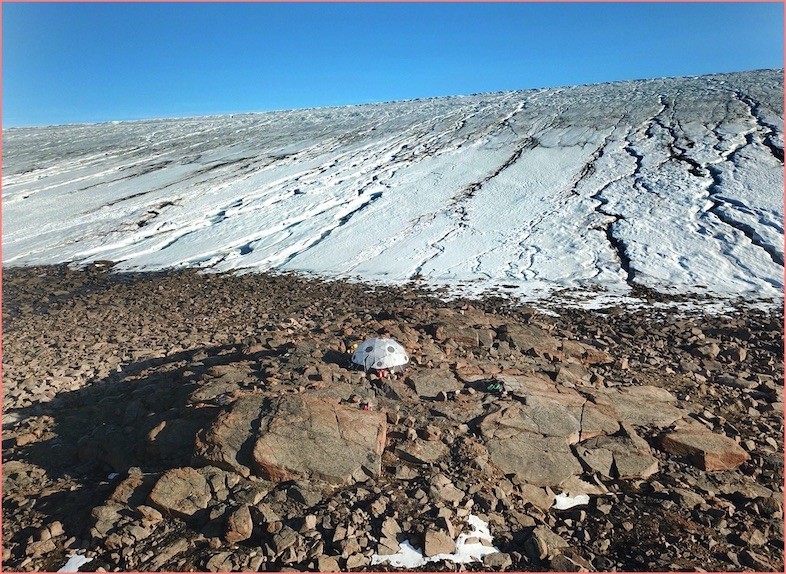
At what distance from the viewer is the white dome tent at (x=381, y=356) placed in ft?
16.9

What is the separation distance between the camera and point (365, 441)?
13.4ft

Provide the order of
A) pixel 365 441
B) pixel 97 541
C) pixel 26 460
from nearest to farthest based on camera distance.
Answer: pixel 97 541, pixel 365 441, pixel 26 460

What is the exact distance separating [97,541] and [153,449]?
951 millimetres

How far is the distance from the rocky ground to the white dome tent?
169 mm

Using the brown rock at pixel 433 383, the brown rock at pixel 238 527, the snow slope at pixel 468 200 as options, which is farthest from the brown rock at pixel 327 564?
the snow slope at pixel 468 200

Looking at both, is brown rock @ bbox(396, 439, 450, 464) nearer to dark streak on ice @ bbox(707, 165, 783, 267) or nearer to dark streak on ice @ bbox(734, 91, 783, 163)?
dark streak on ice @ bbox(707, 165, 783, 267)

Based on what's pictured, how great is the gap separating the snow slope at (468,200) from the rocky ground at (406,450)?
3.70 meters

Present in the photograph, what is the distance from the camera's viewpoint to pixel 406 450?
4.06 meters

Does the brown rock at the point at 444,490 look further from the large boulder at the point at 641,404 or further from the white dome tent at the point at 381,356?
the large boulder at the point at 641,404

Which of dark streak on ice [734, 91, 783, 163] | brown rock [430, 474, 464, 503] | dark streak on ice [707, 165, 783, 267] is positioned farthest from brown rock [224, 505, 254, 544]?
dark streak on ice [734, 91, 783, 163]

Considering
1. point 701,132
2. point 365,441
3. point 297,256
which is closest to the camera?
point 365,441

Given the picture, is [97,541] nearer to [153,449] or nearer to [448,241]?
[153,449]

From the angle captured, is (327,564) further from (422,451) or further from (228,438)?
(228,438)

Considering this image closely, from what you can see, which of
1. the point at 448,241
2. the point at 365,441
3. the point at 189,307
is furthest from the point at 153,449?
the point at 448,241
